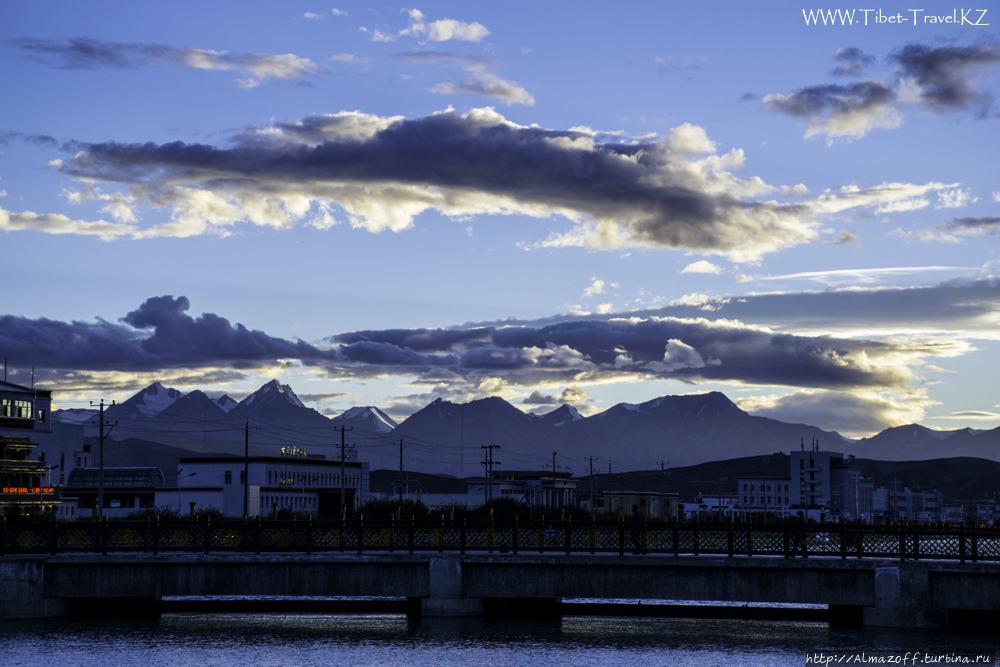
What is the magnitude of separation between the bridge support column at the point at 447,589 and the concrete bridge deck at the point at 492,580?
37 millimetres

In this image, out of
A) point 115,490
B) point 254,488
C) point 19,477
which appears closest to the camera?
point 19,477

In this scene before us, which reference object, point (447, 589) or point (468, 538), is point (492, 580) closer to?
point (447, 589)

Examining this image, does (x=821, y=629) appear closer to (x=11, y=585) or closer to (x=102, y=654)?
(x=102, y=654)

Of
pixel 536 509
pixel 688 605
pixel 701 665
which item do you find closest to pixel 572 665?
pixel 701 665

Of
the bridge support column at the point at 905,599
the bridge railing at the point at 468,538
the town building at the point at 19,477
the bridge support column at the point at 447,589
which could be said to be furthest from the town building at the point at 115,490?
the bridge support column at the point at 905,599

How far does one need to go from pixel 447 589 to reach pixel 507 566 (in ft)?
7.86

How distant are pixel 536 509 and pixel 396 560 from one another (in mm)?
119277

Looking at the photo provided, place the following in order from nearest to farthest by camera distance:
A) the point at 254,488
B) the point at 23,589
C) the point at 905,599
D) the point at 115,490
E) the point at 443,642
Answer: the point at 443,642 → the point at 905,599 → the point at 23,589 → the point at 254,488 → the point at 115,490

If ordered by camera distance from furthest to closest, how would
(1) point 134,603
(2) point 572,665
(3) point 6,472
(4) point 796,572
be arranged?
1. (3) point 6,472
2. (1) point 134,603
3. (4) point 796,572
4. (2) point 572,665

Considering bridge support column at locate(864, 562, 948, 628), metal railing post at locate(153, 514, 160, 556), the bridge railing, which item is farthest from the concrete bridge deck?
the bridge railing

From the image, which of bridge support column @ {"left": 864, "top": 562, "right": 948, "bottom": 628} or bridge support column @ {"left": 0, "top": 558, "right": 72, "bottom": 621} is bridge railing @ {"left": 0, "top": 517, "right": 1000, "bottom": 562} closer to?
bridge support column @ {"left": 864, "top": 562, "right": 948, "bottom": 628}

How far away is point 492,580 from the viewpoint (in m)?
38.9

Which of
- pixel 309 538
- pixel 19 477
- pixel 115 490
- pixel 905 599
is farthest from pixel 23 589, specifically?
pixel 115 490

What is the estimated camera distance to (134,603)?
43.3 meters
